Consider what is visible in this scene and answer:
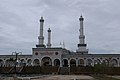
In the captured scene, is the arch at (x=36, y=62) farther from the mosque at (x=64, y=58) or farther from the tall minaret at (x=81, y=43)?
the tall minaret at (x=81, y=43)

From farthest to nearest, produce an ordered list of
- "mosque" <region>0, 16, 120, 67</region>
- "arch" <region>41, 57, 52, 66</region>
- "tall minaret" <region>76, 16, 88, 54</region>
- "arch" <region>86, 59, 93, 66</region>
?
"tall minaret" <region>76, 16, 88, 54</region> < "arch" <region>41, 57, 52, 66</region> < "arch" <region>86, 59, 93, 66</region> < "mosque" <region>0, 16, 120, 67</region>

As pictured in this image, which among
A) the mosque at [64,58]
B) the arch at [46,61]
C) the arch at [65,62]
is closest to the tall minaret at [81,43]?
the mosque at [64,58]

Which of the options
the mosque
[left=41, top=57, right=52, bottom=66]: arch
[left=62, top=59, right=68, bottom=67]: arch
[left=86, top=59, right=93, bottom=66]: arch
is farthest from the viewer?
[left=62, top=59, right=68, bottom=67]: arch

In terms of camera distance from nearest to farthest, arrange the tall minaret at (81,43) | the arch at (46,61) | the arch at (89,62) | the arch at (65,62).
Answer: the arch at (89,62), the arch at (46,61), the arch at (65,62), the tall minaret at (81,43)

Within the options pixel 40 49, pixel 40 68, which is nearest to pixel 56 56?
pixel 40 49

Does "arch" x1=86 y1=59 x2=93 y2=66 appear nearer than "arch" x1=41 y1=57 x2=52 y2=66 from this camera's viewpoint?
Yes

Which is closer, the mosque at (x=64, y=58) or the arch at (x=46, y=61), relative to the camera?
the mosque at (x=64, y=58)

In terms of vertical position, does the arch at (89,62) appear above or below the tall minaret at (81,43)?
below

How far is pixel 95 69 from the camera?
299ft

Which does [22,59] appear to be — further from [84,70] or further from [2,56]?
[84,70]

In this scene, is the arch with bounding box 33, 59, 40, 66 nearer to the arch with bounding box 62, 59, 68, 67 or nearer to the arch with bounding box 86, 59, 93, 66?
the arch with bounding box 62, 59, 68, 67

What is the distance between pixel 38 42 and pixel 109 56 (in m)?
32.6

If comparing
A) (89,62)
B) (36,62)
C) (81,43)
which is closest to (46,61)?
(36,62)

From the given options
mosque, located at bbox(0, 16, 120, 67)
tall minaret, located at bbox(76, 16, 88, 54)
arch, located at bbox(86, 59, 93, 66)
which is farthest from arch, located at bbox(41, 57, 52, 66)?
arch, located at bbox(86, 59, 93, 66)
